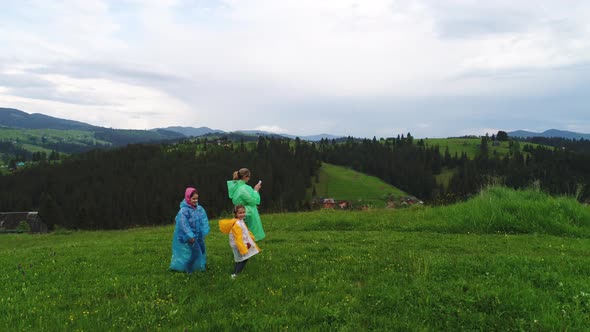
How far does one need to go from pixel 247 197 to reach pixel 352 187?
479 feet

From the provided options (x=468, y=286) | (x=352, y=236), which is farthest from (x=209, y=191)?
(x=468, y=286)

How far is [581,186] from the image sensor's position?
18125mm

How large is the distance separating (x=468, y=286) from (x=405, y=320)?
193cm

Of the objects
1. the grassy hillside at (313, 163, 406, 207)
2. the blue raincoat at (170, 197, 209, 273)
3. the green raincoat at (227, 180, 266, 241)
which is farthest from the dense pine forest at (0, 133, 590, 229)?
the blue raincoat at (170, 197, 209, 273)

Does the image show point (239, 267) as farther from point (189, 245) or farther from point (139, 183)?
point (139, 183)

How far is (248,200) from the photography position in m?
10.5

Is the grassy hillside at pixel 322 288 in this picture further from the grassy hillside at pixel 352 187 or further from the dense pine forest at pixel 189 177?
the grassy hillside at pixel 352 187

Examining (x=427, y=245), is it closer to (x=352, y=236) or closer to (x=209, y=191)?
(x=352, y=236)

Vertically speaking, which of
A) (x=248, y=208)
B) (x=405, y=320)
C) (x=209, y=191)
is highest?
(x=248, y=208)

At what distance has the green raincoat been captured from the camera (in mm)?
10500

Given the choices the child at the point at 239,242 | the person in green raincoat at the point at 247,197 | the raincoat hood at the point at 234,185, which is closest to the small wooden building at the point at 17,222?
the raincoat hood at the point at 234,185

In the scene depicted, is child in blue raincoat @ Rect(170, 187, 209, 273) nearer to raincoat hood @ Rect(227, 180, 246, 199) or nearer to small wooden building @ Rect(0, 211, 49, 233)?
raincoat hood @ Rect(227, 180, 246, 199)

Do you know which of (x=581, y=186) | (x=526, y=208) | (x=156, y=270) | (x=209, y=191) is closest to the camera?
(x=156, y=270)

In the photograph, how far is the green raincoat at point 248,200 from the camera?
10500mm
